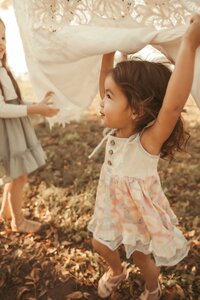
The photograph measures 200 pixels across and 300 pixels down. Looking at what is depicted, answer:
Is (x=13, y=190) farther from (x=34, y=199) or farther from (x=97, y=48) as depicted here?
(x=97, y=48)

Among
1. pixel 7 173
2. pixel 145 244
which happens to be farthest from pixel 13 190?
pixel 145 244

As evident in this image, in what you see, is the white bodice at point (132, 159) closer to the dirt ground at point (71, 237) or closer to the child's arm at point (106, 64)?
the child's arm at point (106, 64)

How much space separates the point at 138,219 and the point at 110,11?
1081 millimetres

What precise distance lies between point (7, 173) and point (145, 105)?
155 cm

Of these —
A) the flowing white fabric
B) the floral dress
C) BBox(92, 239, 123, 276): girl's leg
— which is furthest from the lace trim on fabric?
BBox(92, 239, 123, 276): girl's leg

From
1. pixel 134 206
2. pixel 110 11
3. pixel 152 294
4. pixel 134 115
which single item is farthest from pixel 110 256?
pixel 110 11

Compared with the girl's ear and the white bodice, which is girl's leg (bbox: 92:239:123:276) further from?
the girl's ear

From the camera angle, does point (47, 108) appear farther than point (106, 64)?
Yes

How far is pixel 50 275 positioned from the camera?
2.66m

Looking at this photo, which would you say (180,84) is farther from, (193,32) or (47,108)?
(47,108)

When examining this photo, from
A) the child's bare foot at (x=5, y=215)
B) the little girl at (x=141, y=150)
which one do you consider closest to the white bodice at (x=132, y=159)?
the little girl at (x=141, y=150)

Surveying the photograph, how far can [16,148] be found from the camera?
2.77 metres

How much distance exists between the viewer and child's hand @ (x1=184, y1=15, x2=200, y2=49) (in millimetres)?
1378

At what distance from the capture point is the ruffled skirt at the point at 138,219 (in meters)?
1.88
